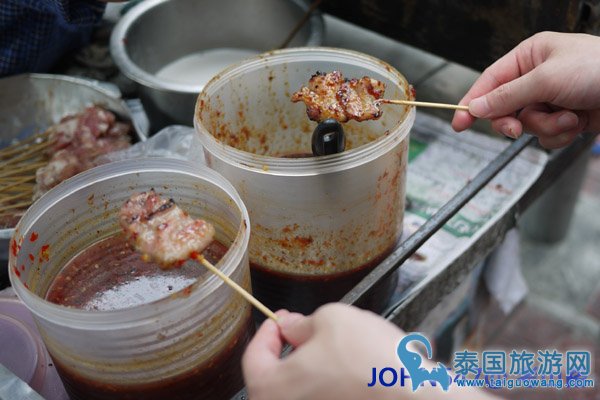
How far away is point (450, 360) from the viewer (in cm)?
303

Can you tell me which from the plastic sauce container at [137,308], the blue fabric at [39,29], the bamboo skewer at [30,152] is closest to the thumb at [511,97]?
the plastic sauce container at [137,308]

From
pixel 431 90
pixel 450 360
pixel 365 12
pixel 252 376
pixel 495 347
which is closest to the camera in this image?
pixel 252 376

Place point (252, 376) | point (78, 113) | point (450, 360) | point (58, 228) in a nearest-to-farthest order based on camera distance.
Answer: point (252, 376)
point (58, 228)
point (78, 113)
point (450, 360)

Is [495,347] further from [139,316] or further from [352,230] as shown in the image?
[139,316]

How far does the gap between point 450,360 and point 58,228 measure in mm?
2240

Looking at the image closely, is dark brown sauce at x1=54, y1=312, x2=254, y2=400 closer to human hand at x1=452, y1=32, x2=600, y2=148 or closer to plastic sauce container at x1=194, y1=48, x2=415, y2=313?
plastic sauce container at x1=194, y1=48, x2=415, y2=313

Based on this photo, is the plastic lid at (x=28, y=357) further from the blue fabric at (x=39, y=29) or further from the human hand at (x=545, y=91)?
the human hand at (x=545, y=91)

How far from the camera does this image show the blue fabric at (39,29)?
6.55ft

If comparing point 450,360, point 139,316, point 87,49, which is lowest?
point 450,360

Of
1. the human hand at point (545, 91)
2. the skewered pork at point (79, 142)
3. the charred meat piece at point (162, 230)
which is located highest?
the human hand at point (545, 91)

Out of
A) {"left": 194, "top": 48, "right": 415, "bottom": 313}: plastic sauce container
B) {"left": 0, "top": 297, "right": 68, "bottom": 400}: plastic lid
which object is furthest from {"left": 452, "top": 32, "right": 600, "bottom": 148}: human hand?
{"left": 0, "top": 297, "right": 68, "bottom": 400}: plastic lid

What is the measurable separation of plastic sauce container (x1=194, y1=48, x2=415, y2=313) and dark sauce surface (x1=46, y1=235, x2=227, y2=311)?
7.3 inches

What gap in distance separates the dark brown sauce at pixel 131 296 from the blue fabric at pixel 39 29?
35.2 inches

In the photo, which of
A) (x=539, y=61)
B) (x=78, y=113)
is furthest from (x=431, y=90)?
(x=78, y=113)
